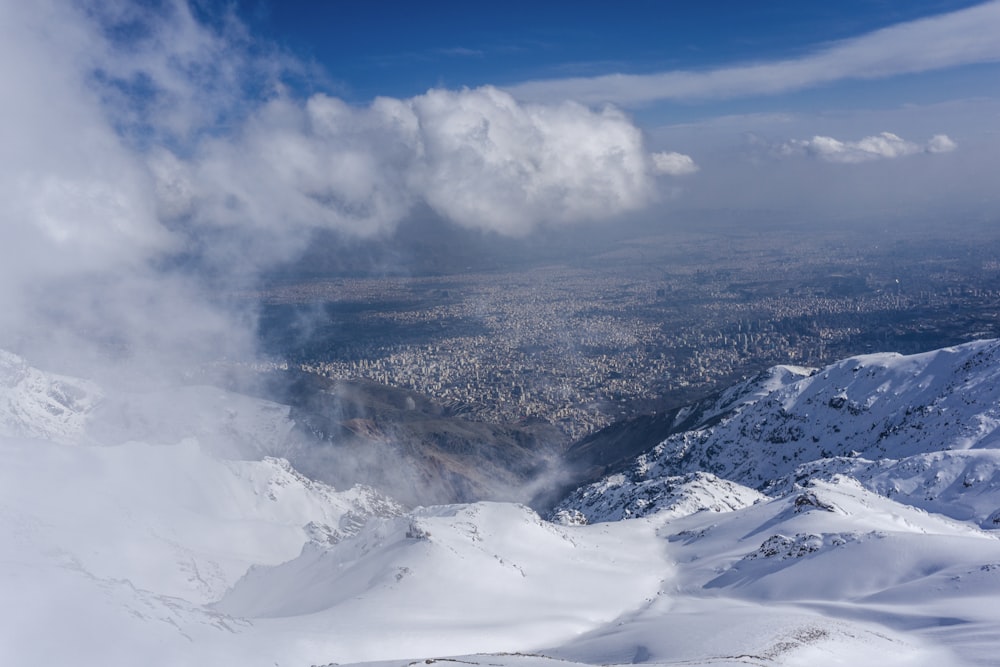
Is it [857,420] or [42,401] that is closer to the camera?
[857,420]

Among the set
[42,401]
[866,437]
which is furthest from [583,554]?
[42,401]

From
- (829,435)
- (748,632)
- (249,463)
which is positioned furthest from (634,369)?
(748,632)

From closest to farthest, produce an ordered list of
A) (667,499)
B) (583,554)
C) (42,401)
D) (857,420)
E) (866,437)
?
(583,554)
(667,499)
(866,437)
(857,420)
(42,401)

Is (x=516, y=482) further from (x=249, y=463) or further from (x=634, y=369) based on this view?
(x=634, y=369)

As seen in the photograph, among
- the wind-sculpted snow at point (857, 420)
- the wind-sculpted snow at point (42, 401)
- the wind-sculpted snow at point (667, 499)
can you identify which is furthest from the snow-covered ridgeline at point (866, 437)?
the wind-sculpted snow at point (42, 401)

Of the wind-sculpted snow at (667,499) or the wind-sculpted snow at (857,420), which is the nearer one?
the wind-sculpted snow at (667,499)

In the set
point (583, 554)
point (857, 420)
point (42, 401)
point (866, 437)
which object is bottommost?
point (583, 554)

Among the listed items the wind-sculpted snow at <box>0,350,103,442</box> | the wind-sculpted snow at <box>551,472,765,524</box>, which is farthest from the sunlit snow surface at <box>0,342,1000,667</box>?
the wind-sculpted snow at <box>0,350,103,442</box>

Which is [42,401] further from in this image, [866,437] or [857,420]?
[866,437]

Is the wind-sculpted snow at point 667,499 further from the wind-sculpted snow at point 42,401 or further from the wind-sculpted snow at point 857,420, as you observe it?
the wind-sculpted snow at point 42,401

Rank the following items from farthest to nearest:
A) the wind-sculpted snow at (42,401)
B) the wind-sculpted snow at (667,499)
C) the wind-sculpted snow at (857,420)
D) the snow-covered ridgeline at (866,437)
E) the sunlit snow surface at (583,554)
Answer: the wind-sculpted snow at (42,401)
the wind-sculpted snow at (857,420)
the wind-sculpted snow at (667,499)
the snow-covered ridgeline at (866,437)
the sunlit snow surface at (583,554)
